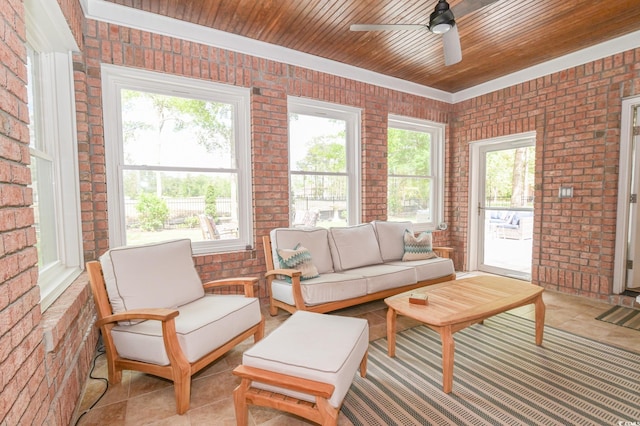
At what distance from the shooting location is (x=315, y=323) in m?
1.90

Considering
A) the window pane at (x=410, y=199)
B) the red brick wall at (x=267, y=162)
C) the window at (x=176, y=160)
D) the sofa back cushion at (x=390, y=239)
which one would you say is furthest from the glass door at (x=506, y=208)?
the window at (x=176, y=160)

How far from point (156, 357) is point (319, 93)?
3.24 meters

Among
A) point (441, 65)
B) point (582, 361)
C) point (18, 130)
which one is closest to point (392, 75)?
point (441, 65)

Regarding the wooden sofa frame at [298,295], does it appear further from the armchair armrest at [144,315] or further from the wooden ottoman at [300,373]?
the armchair armrest at [144,315]

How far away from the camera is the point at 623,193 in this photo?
338cm

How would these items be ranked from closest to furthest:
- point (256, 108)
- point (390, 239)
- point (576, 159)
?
1. point (256, 108)
2. point (576, 159)
3. point (390, 239)

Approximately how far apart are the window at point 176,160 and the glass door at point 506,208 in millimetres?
3688

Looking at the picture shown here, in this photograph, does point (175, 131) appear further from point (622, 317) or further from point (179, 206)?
point (622, 317)

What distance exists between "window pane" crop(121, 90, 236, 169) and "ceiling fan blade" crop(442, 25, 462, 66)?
2226mm

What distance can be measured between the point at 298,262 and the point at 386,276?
3.08 ft

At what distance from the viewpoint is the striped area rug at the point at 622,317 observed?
2.90 meters

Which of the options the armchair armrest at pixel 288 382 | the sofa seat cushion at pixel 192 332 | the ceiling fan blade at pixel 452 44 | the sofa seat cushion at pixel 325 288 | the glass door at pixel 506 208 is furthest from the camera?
the glass door at pixel 506 208

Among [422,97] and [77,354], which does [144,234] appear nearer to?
[77,354]

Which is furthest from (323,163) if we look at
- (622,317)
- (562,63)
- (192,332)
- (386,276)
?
(622,317)
